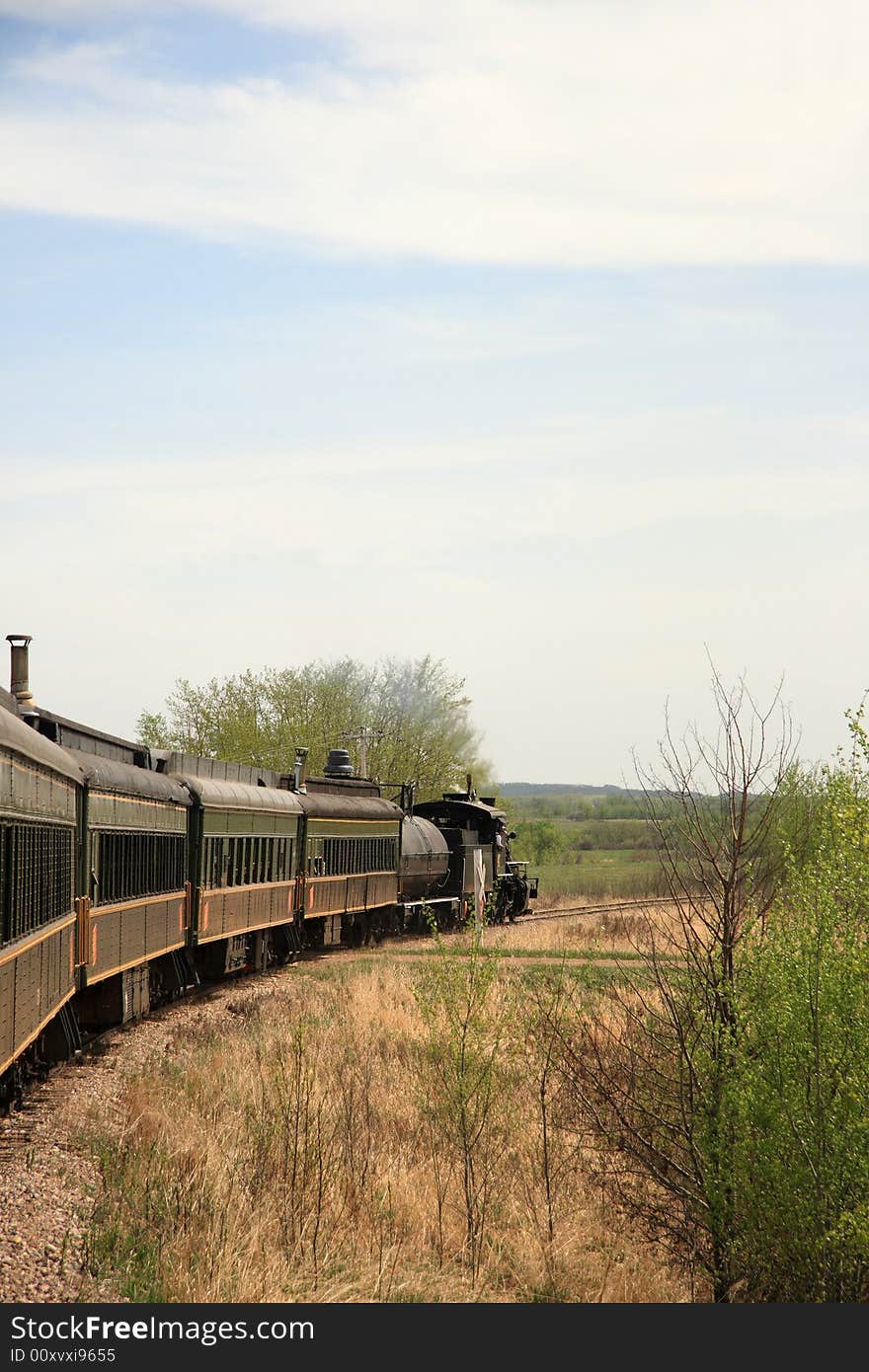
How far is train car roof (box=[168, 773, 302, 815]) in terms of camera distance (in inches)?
874

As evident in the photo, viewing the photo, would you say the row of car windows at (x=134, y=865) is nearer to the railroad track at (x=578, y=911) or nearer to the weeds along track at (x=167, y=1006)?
the weeds along track at (x=167, y=1006)

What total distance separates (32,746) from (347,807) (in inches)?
853

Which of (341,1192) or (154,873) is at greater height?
(154,873)

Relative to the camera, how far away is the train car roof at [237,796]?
874 inches

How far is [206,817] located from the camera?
22219 mm

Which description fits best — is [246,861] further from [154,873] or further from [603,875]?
[603,875]

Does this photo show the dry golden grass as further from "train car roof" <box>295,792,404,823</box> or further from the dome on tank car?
the dome on tank car

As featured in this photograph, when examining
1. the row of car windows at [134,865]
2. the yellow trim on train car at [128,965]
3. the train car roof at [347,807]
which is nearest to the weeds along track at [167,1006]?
the yellow trim on train car at [128,965]

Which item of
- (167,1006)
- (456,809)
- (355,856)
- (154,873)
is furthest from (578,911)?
(154,873)

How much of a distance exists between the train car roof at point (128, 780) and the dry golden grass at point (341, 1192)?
9.58 ft

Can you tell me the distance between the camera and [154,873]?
743 inches

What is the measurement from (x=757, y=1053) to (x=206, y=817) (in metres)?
12.0

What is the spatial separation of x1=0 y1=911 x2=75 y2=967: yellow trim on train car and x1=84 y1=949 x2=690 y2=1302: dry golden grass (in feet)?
5.52

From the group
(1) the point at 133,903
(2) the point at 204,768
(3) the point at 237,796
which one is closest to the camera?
(1) the point at 133,903
